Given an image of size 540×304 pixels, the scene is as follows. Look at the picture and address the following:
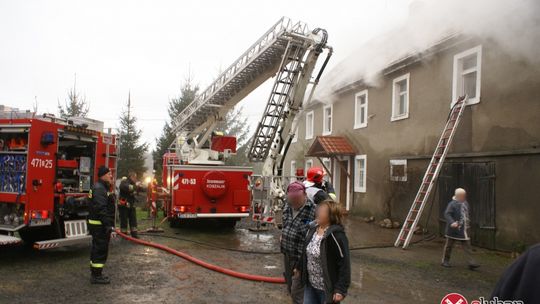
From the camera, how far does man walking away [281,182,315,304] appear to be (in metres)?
3.92

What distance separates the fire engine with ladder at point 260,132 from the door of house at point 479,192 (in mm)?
4308

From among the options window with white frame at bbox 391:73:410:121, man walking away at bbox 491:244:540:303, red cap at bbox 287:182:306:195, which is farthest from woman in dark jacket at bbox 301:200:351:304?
window with white frame at bbox 391:73:410:121

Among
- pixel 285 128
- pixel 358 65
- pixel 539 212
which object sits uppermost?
pixel 358 65

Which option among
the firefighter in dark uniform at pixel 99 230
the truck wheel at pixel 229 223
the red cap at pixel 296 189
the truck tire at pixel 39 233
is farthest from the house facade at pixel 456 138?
the red cap at pixel 296 189

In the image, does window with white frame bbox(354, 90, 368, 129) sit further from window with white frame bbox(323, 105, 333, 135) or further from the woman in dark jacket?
the woman in dark jacket

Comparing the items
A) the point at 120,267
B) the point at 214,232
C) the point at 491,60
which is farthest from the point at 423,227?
the point at 120,267

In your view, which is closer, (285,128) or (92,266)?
(92,266)

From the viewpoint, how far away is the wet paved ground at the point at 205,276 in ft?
18.2

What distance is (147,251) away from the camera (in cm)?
834

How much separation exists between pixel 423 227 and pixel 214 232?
19.3 feet

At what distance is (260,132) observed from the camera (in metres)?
10.4

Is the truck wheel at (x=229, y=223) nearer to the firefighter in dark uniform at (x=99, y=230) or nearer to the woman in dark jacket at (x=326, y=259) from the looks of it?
the firefighter in dark uniform at (x=99, y=230)

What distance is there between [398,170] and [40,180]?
10.0 meters

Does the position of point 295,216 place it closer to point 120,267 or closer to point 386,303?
point 386,303
